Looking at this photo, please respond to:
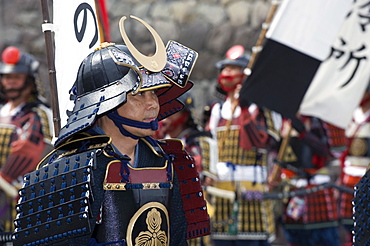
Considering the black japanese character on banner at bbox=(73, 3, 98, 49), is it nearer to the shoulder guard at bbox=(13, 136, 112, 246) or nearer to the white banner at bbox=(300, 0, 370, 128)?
the shoulder guard at bbox=(13, 136, 112, 246)

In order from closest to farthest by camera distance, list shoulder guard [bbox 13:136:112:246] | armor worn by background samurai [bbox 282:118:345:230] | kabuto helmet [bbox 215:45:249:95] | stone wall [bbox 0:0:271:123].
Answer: shoulder guard [bbox 13:136:112:246] < kabuto helmet [bbox 215:45:249:95] < armor worn by background samurai [bbox 282:118:345:230] < stone wall [bbox 0:0:271:123]

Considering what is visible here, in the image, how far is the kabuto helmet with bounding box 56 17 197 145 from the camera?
4012 mm

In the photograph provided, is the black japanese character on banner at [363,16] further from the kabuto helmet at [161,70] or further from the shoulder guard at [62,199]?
the shoulder guard at [62,199]

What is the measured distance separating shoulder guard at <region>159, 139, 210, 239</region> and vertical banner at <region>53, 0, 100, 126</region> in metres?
0.69

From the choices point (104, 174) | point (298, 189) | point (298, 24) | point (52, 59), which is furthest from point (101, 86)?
point (298, 189)

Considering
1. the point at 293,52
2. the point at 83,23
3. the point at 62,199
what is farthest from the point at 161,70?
the point at 293,52

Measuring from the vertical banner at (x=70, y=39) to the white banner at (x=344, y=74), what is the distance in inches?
→ 135

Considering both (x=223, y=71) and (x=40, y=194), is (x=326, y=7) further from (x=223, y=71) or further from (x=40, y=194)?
(x=40, y=194)

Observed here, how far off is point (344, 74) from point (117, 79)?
14.2ft

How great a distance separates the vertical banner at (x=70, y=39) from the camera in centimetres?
489

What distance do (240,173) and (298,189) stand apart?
1305 mm

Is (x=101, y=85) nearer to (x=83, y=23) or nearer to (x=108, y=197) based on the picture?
(x=108, y=197)

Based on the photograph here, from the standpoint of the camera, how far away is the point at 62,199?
3.95m

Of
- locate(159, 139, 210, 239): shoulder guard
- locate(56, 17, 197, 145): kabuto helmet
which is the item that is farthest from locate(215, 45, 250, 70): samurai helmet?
locate(56, 17, 197, 145): kabuto helmet
